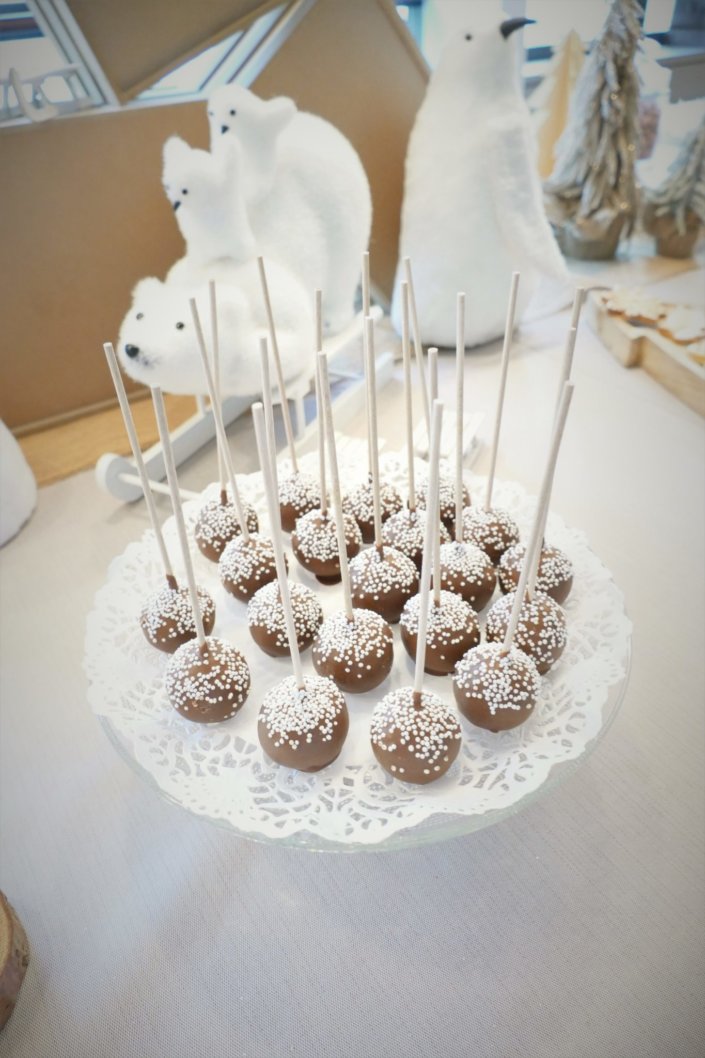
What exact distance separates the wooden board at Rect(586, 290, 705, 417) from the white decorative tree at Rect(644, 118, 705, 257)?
1.06 feet

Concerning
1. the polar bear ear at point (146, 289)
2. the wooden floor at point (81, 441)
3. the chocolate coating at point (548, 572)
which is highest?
the polar bear ear at point (146, 289)

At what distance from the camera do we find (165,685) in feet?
2.43

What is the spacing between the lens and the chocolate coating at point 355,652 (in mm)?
730

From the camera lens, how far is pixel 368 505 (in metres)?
0.95

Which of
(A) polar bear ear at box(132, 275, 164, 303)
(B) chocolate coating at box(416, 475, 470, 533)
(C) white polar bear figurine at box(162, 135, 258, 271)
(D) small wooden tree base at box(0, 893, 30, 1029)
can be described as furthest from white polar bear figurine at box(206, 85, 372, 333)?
(D) small wooden tree base at box(0, 893, 30, 1029)

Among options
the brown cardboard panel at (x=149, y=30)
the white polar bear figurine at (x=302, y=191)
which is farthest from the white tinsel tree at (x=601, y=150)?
the brown cardboard panel at (x=149, y=30)

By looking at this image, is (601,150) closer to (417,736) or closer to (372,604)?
(372,604)

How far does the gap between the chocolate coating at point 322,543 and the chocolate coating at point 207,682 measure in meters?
0.18

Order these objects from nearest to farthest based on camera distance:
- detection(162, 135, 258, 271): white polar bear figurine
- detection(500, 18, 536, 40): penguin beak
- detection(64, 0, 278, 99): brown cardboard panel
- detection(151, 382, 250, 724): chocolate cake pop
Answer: detection(151, 382, 250, 724): chocolate cake pop
detection(162, 135, 258, 271): white polar bear figurine
detection(64, 0, 278, 99): brown cardboard panel
detection(500, 18, 536, 40): penguin beak

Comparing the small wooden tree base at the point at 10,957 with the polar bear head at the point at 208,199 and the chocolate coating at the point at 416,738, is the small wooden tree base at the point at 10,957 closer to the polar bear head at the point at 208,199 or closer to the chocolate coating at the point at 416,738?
the chocolate coating at the point at 416,738

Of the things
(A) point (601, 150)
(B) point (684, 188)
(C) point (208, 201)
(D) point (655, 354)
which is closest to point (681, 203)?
(B) point (684, 188)

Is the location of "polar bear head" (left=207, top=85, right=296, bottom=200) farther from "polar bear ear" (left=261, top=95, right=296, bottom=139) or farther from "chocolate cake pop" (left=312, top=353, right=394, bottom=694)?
"chocolate cake pop" (left=312, top=353, right=394, bottom=694)

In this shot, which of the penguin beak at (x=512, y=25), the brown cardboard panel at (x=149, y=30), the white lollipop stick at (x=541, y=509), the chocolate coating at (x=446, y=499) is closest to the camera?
the white lollipop stick at (x=541, y=509)

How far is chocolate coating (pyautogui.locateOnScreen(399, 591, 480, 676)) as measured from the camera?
75 centimetres
